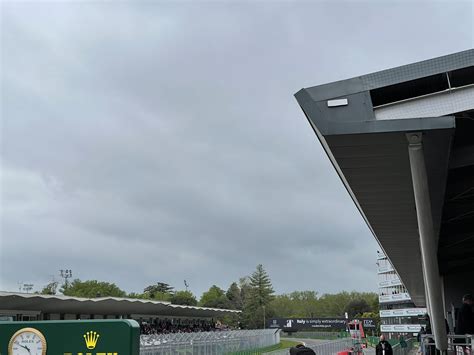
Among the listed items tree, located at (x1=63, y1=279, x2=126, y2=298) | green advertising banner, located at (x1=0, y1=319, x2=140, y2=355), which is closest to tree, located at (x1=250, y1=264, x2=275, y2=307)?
tree, located at (x1=63, y1=279, x2=126, y2=298)

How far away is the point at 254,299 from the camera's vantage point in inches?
4980

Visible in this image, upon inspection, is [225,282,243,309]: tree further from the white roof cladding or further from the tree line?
the white roof cladding

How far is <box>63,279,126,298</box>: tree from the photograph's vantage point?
349ft

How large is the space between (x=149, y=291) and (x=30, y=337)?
149676 millimetres

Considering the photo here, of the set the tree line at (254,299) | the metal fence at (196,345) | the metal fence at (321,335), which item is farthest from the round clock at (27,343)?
the tree line at (254,299)

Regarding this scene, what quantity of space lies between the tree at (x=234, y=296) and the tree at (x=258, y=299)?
1965 millimetres

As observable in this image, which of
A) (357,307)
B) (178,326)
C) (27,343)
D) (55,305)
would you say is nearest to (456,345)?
(27,343)

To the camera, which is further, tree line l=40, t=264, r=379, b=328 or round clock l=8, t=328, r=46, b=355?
tree line l=40, t=264, r=379, b=328

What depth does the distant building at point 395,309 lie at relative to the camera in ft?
227

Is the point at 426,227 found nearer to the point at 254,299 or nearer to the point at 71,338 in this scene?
the point at 71,338

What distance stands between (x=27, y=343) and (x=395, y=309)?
78851mm

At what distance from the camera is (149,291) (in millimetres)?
149000

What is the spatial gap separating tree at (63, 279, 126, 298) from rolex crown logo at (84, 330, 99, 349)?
105051 millimetres

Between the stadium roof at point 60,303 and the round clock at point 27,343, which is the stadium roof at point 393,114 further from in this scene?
the stadium roof at point 60,303
